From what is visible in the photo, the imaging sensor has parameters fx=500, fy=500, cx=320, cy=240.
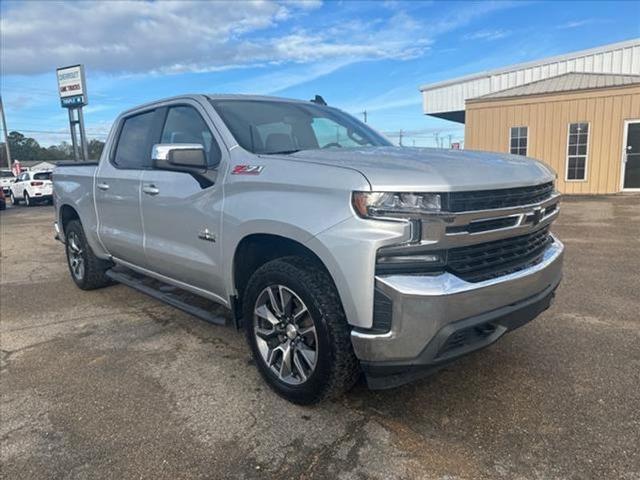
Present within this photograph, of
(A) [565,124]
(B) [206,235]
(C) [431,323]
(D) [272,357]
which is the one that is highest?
(A) [565,124]

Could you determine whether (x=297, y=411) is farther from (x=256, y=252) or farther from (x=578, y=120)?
(x=578, y=120)

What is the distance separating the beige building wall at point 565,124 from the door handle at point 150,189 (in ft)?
52.1

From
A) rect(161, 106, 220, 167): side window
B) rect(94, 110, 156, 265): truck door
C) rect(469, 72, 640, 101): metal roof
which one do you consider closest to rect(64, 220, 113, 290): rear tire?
rect(94, 110, 156, 265): truck door

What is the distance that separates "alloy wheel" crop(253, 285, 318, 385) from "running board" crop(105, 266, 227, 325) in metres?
0.46

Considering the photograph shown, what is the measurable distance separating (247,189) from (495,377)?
2064 mm

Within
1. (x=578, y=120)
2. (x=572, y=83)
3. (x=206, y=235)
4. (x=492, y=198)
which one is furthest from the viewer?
(x=572, y=83)

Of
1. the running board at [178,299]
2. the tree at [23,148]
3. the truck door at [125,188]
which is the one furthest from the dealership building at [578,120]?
the tree at [23,148]

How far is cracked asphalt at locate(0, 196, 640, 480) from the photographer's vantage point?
98.7 inches

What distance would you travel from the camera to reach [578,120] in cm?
1656

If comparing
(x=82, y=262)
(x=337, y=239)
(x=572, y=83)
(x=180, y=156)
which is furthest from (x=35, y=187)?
(x=337, y=239)

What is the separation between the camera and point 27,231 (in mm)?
12906

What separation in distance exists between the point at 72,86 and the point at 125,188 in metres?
34.2

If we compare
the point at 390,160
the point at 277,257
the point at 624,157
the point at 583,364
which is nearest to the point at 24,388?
the point at 277,257

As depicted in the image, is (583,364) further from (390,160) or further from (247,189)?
(247,189)
